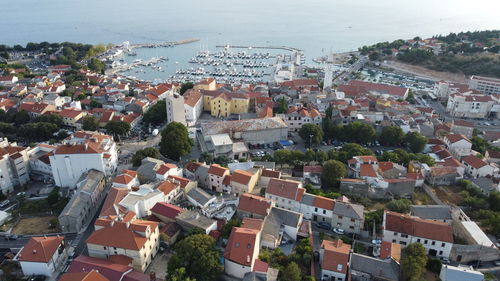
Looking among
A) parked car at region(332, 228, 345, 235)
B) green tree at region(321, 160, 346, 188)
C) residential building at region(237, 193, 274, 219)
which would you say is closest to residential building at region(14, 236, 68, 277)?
residential building at region(237, 193, 274, 219)

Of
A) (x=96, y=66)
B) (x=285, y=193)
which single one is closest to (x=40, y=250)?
(x=285, y=193)

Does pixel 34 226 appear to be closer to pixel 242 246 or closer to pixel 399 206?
pixel 242 246

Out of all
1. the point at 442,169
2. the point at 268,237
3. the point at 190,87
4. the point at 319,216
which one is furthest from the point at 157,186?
the point at 190,87

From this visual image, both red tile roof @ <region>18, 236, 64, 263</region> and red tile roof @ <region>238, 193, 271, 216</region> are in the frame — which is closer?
red tile roof @ <region>18, 236, 64, 263</region>

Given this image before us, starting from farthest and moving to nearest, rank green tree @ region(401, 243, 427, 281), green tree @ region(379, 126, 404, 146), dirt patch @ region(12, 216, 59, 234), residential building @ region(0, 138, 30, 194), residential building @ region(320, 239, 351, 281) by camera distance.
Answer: green tree @ region(379, 126, 404, 146), residential building @ region(0, 138, 30, 194), dirt patch @ region(12, 216, 59, 234), residential building @ region(320, 239, 351, 281), green tree @ region(401, 243, 427, 281)

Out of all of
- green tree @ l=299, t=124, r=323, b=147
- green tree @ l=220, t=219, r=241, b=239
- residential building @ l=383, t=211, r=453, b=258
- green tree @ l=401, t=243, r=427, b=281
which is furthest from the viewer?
green tree @ l=299, t=124, r=323, b=147

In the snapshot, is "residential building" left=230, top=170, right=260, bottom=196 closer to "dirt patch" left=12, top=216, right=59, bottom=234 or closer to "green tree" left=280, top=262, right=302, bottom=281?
"green tree" left=280, top=262, right=302, bottom=281
